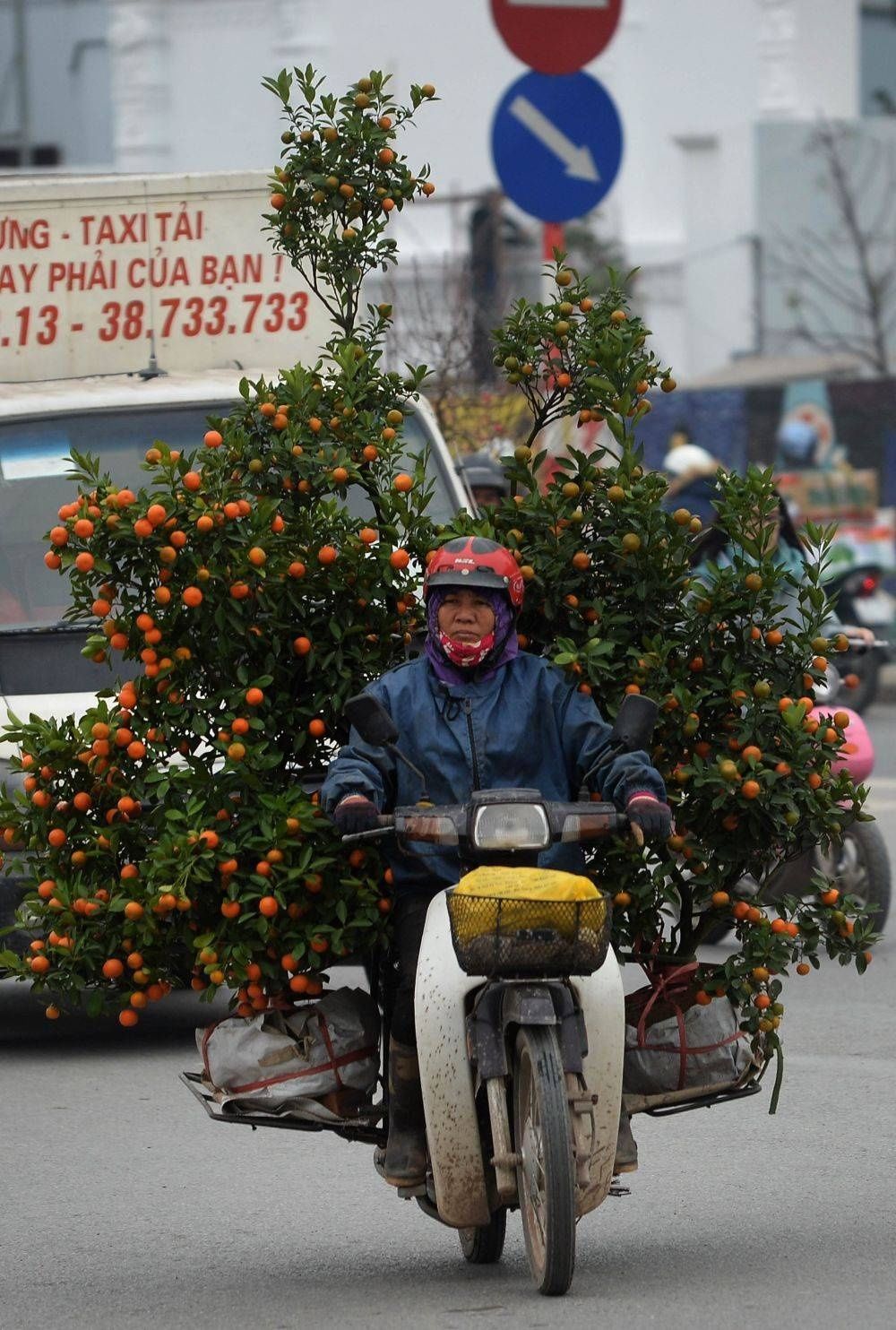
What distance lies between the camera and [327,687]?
18.3 feet

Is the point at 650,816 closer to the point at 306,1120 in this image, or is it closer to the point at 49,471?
the point at 306,1120

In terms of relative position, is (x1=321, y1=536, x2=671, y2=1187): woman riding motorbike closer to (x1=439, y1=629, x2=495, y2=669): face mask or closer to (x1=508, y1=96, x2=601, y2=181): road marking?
(x1=439, y1=629, x2=495, y2=669): face mask

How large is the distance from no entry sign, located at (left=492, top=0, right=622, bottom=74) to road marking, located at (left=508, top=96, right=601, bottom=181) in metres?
0.20

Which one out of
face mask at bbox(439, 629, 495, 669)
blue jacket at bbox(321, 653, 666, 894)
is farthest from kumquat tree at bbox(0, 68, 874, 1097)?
face mask at bbox(439, 629, 495, 669)

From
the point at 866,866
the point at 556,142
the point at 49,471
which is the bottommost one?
the point at 866,866

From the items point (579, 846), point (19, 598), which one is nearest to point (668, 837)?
point (579, 846)

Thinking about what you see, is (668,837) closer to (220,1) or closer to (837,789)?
(837,789)

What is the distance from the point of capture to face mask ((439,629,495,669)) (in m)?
5.25

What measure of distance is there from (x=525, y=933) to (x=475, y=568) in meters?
0.82

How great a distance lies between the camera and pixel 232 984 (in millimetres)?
5402

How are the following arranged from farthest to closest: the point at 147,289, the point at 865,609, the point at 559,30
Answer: the point at 865,609 → the point at 559,30 → the point at 147,289

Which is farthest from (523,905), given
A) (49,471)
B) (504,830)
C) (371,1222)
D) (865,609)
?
(865,609)

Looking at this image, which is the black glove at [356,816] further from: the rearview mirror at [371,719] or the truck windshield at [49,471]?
the truck windshield at [49,471]

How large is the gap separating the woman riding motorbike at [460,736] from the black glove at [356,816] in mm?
141
